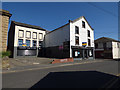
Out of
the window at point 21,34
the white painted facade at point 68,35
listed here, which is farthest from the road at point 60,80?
the window at point 21,34

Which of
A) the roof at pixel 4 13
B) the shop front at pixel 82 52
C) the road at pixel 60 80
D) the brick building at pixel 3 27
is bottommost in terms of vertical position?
the road at pixel 60 80

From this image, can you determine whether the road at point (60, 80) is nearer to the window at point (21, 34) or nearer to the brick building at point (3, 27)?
the brick building at point (3, 27)

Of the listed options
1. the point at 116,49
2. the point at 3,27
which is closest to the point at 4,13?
the point at 3,27

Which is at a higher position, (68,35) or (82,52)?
(68,35)

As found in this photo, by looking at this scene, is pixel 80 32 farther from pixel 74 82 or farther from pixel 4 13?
pixel 74 82

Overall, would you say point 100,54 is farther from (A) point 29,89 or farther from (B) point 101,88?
(A) point 29,89

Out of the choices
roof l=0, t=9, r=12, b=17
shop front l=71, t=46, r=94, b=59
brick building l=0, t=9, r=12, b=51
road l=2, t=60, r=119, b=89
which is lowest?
road l=2, t=60, r=119, b=89

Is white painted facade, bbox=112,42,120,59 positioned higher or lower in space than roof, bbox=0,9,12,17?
lower

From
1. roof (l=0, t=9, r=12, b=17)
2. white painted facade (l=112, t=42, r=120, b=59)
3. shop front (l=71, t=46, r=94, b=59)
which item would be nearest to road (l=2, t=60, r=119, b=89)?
roof (l=0, t=9, r=12, b=17)

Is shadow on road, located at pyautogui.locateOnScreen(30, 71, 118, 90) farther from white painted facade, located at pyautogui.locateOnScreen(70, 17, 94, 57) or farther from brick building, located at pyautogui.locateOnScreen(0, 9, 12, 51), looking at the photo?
white painted facade, located at pyautogui.locateOnScreen(70, 17, 94, 57)

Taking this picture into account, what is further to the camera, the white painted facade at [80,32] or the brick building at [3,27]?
the white painted facade at [80,32]

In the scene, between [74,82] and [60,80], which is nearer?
[74,82]

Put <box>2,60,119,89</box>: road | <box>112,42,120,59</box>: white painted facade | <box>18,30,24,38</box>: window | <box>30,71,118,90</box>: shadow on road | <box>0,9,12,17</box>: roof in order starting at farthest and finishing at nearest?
<box>112,42,120,59</box>: white painted facade
<box>18,30,24,38</box>: window
<box>0,9,12,17</box>: roof
<box>2,60,119,89</box>: road
<box>30,71,118,90</box>: shadow on road

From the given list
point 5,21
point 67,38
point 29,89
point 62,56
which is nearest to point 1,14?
point 5,21
